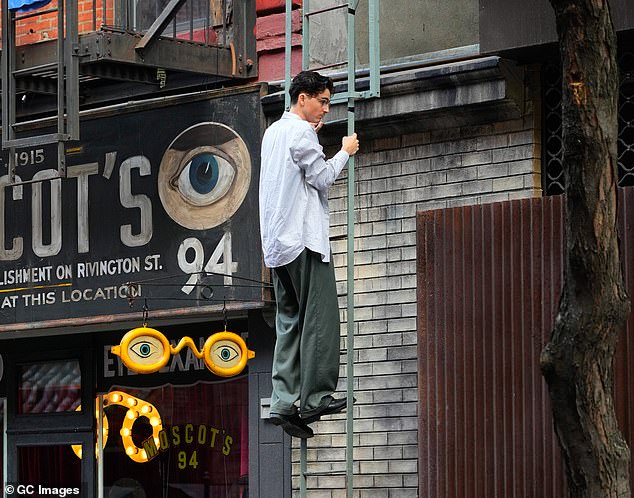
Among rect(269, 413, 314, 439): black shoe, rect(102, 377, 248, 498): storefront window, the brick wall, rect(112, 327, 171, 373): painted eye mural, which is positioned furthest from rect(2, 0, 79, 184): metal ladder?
rect(269, 413, 314, 439): black shoe

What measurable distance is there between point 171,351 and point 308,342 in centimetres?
331

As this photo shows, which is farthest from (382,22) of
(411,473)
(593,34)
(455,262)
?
(593,34)

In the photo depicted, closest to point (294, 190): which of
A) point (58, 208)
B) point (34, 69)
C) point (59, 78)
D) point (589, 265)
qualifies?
point (589, 265)

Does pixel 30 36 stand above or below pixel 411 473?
above

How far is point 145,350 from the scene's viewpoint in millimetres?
11984

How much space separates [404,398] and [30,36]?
4861mm

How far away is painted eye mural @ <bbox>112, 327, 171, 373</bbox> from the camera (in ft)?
39.1

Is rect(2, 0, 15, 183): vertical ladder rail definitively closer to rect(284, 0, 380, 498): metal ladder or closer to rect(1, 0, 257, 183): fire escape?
rect(1, 0, 257, 183): fire escape

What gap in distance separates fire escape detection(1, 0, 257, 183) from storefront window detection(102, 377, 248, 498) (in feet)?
7.71

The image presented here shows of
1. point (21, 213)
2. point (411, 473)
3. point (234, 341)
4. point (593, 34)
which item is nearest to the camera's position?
point (593, 34)

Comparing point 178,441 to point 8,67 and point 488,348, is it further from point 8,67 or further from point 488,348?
point 488,348

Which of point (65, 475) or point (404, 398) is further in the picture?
point (65, 475)

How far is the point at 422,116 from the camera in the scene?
37.4 ft

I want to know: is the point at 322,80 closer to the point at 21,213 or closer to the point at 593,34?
the point at 593,34
